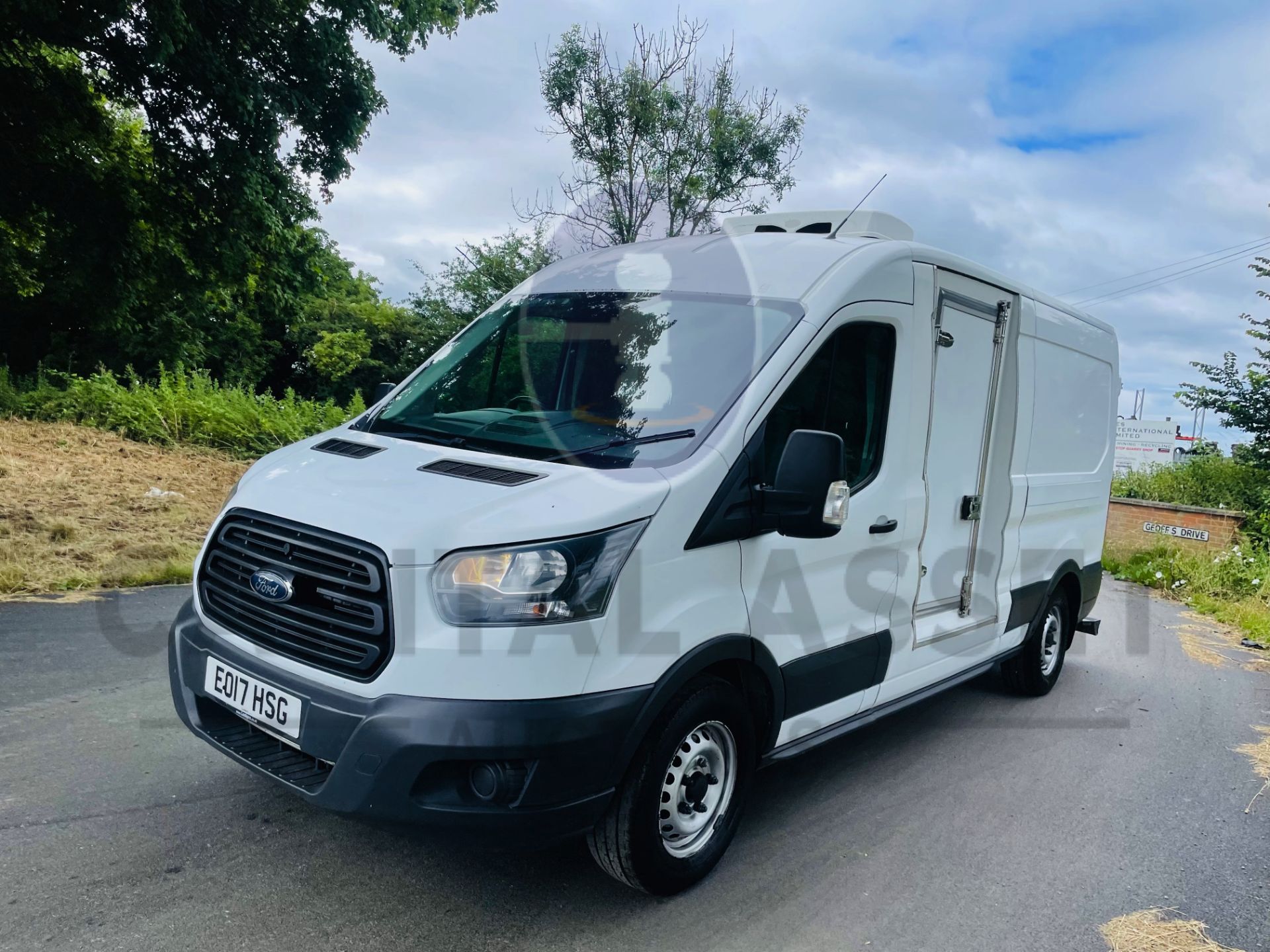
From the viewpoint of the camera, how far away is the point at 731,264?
12.8ft

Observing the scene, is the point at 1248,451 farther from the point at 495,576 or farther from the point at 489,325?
the point at 495,576

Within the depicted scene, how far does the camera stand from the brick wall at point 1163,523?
12.6 meters

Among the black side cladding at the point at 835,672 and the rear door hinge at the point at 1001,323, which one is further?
the rear door hinge at the point at 1001,323

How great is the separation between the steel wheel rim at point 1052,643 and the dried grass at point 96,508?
656cm

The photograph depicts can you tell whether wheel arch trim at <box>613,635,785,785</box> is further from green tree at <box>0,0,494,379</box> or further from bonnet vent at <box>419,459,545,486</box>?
green tree at <box>0,0,494,379</box>

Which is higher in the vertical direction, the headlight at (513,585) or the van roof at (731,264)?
the van roof at (731,264)

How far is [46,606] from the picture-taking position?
6.09 m

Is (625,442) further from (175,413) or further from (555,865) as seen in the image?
(175,413)

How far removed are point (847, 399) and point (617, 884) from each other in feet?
6.80

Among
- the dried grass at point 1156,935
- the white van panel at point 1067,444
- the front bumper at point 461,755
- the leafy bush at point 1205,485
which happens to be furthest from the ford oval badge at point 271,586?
the leafy bush at point 1205,485

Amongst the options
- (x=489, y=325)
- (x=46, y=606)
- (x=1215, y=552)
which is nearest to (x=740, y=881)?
(x=489, y=325)

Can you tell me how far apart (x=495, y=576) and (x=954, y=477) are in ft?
9.09

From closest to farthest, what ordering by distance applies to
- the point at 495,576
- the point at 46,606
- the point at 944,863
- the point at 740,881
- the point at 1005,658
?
the point at 495,576, the point at 740,881, the point at 944,863, the point at 1005,658, the point at 46,606

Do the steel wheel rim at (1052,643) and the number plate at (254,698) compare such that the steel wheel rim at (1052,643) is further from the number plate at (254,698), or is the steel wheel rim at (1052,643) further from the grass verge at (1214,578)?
the number plate at (254,698)
